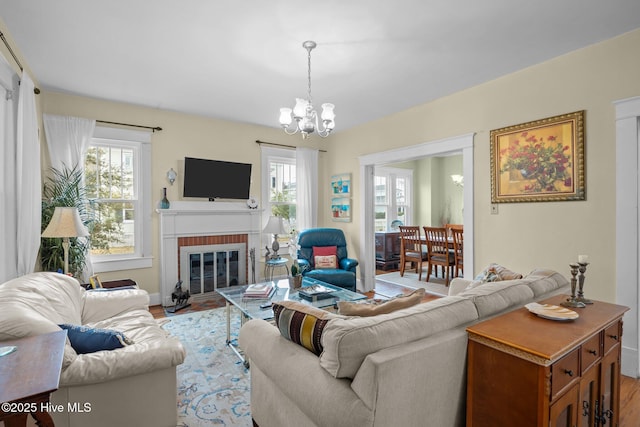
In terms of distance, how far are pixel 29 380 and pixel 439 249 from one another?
Result: 536 centimetres

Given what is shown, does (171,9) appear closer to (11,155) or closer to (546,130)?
(11,155)

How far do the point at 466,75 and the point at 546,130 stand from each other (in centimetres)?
92

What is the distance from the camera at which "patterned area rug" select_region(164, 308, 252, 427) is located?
1979 mm

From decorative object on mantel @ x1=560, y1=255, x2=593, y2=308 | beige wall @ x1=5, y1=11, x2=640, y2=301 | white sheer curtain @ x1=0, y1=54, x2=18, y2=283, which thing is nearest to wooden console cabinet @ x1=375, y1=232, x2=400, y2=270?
beige wall @ x1=5, y1=11, x2=640, y2=301

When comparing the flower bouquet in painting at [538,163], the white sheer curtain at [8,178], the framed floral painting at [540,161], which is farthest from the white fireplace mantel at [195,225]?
the flower bouquet in painting at [538,163]

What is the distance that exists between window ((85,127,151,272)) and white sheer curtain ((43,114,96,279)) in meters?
0.17

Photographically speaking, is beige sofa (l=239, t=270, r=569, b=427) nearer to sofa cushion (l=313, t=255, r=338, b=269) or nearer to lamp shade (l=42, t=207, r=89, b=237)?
lamp shade (l=42, t=207, r=89, b=237)

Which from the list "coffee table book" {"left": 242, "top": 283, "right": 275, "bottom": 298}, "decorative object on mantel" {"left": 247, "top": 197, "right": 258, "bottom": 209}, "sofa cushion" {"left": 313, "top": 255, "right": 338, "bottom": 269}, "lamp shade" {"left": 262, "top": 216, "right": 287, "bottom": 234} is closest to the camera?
"coffee table book" {"left": 242, "top": 283, "right": 275, "bottom": 298}

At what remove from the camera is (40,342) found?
1.35 meters

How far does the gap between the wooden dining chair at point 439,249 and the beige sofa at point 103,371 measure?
14.5ft

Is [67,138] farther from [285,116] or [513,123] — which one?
[513,123]

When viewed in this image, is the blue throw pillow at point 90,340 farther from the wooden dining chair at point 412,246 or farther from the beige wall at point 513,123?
the wooden dining chair at point 412,246

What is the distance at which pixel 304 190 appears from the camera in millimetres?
5309

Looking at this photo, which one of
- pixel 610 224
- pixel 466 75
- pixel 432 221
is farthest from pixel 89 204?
pixel 432 221
